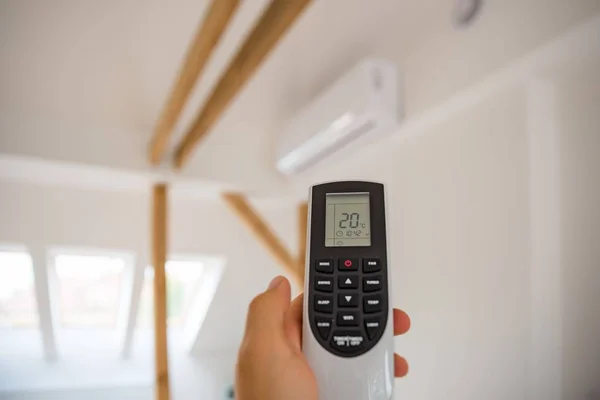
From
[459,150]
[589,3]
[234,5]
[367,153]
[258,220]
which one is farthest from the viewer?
[258,220]

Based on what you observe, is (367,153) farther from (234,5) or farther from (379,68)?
(234,5)

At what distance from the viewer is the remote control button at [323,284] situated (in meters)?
0.68

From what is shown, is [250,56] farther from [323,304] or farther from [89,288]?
[89,288]

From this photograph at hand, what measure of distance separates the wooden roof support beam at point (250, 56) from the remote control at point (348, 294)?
0.94 metres

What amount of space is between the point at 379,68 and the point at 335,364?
166cm

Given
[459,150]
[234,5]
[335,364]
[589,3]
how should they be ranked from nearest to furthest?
[335,364] < [589,3] < [234,5] < [459,150]

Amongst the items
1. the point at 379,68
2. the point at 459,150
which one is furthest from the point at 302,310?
the point at 379,68

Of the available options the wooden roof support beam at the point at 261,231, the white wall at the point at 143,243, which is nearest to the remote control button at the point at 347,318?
the wooden roof support beam at the point at 261,231

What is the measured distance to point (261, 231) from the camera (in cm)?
321

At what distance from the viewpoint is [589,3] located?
140 cm

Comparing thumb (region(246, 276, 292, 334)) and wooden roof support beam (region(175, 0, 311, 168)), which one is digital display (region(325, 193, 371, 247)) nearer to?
thumb (region(246, 276, 292, 334))

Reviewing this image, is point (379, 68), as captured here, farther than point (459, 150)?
Yes

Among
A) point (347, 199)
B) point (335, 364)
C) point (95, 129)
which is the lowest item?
point (335, 364)

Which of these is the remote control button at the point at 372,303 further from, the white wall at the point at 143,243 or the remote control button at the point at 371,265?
the white wall at the point at 143,243
